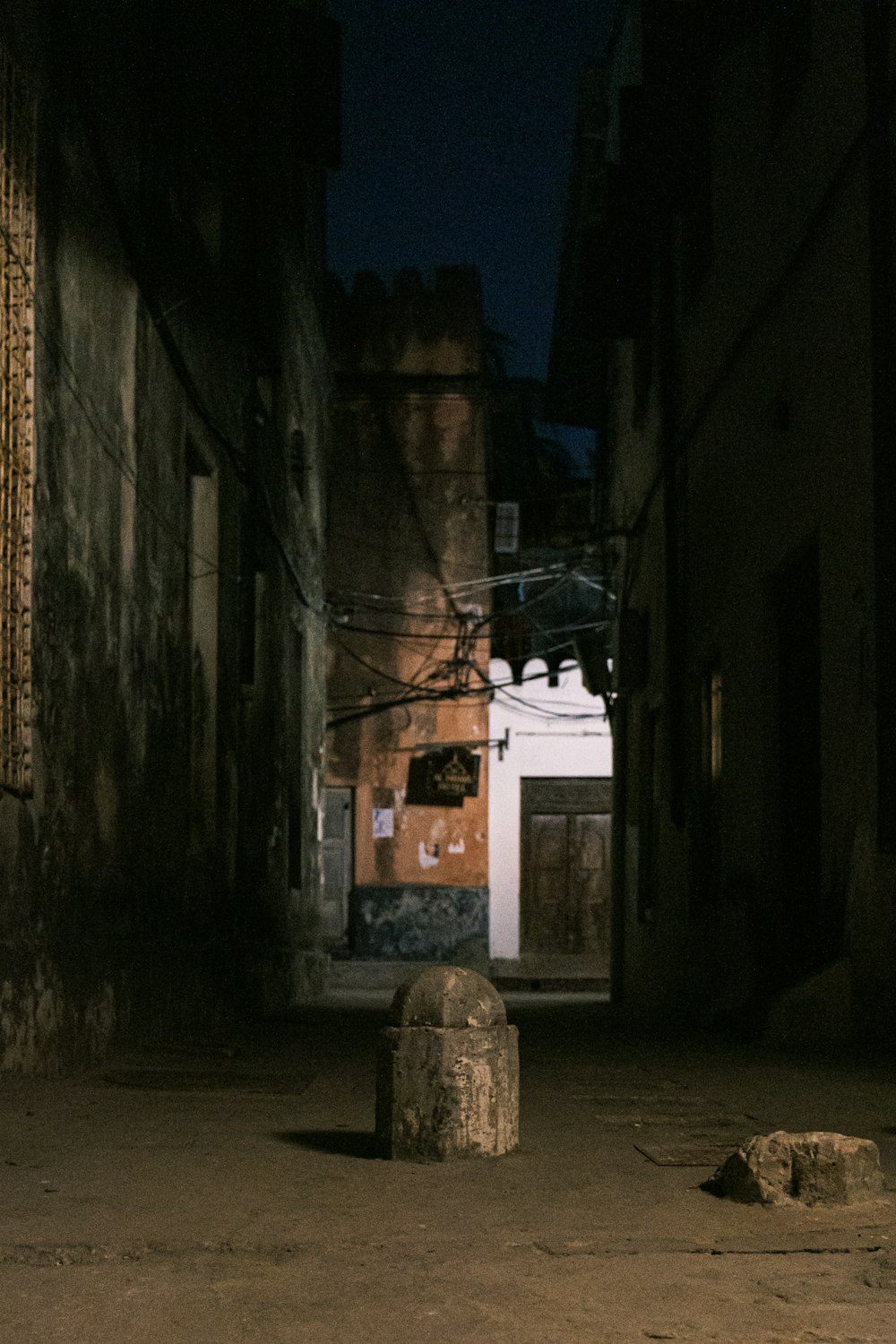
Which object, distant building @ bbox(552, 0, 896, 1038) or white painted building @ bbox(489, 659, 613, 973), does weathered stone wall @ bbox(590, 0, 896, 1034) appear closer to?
distant building @ bbox(552, 0, 896, 1038)

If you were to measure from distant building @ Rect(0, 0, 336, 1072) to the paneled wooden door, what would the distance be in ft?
29.4

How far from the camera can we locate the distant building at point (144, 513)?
690 centimetres

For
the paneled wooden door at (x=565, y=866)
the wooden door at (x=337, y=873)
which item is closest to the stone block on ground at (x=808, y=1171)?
the wooden door at (x=337, y=873)

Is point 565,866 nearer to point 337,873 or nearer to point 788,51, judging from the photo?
point 337,873

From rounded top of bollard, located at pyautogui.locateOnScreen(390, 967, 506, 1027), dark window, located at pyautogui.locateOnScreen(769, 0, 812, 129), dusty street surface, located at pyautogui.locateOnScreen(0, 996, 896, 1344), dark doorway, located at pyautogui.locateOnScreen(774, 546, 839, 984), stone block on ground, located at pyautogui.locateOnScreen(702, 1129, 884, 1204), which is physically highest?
dark window, located at pyautogui.locateOnScreen(769, 0, 812, 129)

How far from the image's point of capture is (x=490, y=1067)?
191 inches

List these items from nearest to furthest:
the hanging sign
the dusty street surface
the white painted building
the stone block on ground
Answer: the dusty street surface
the stone block on ground
the hanging sign
the white painted building

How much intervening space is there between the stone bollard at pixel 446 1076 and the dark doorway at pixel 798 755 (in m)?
5.51

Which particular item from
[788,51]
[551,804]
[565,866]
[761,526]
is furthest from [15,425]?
[565,866]

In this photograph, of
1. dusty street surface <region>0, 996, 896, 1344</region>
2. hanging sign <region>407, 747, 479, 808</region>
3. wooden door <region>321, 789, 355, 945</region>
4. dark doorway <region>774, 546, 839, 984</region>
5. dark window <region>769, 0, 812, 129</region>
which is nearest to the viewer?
dusty street surface <region>0, 996, 896, 1344</region>

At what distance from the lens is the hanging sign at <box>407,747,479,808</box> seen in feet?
80.7

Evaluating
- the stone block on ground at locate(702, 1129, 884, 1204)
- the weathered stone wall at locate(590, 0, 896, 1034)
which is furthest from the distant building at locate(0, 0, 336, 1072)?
the weathered stone wall at locate(590, 0, 896, 1034)

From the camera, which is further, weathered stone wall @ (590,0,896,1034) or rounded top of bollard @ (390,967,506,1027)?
weathered stone wall @ (590,0,896,1034)

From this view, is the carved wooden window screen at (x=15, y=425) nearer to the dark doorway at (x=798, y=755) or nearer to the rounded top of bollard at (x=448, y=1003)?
the rounded top of bollard at (x=448, y=1003)
